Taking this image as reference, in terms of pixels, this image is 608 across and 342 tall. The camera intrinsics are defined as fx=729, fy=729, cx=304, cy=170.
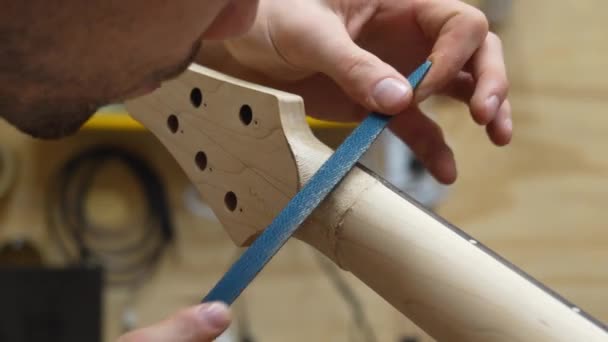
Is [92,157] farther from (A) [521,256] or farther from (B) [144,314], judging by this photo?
(A) [521,256]

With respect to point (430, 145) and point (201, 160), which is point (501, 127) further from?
point (201, 160)

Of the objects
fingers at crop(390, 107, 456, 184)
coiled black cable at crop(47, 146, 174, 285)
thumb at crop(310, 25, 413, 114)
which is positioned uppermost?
thumb at crop(310, 25, 413, 114)

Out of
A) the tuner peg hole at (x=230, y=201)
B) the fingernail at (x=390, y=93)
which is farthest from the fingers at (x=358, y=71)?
the tuner peg hole at (x=230, y=201)

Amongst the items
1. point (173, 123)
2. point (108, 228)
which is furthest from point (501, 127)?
point (108, 228)

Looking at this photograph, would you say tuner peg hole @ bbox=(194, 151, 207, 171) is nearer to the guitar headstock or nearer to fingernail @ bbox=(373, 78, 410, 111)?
the guitar headstock

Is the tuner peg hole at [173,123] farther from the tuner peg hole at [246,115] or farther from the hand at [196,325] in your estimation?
the hand at [196,325]

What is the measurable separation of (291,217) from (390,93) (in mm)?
104

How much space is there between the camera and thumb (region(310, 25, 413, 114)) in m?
0.43

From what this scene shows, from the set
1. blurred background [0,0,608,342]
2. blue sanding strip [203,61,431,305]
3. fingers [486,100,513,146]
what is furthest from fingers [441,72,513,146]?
blurred background [0,0,608,342]

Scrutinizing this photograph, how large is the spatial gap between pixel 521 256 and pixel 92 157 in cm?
65

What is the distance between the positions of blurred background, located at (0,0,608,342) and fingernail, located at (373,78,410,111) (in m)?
0.53

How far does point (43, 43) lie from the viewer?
0.38 meters

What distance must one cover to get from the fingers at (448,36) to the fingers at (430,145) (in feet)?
0.25

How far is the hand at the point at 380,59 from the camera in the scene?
0.47 meters
